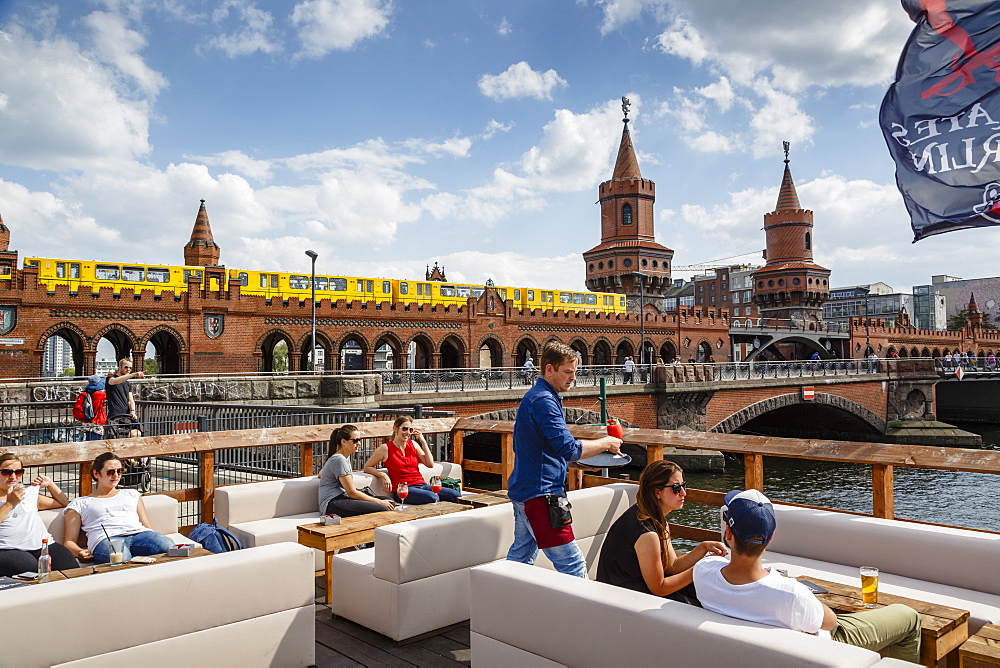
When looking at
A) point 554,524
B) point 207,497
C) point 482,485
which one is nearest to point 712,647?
point 554,524

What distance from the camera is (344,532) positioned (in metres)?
4.48

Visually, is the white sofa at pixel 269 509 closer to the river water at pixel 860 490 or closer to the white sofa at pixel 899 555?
the white sofa at pixel 899 555

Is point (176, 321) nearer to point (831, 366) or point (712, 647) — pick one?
point (712, 647)

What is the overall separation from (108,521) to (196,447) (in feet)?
3.10

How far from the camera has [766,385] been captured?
116 ft

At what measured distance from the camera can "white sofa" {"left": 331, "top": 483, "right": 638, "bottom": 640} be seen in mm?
3910

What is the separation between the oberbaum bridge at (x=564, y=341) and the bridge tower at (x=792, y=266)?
0.13 meters

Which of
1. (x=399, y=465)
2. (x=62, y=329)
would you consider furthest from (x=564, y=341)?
(x=399, y=465)

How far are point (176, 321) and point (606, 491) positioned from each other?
28.5 metres

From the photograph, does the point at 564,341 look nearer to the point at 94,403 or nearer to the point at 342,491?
the point at 94,403

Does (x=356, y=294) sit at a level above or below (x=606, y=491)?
above

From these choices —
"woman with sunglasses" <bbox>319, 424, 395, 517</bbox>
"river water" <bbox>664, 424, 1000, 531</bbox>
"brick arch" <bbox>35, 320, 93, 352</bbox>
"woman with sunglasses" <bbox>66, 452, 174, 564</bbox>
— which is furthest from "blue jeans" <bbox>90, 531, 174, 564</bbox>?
"brick arch" <bbox>35, 320, 93, 352</bbox>

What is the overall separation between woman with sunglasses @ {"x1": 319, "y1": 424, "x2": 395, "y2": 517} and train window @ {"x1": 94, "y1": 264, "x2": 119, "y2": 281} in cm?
2819

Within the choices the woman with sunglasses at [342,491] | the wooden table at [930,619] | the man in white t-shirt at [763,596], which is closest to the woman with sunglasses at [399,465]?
the woman with sunglasses at [342,491]
